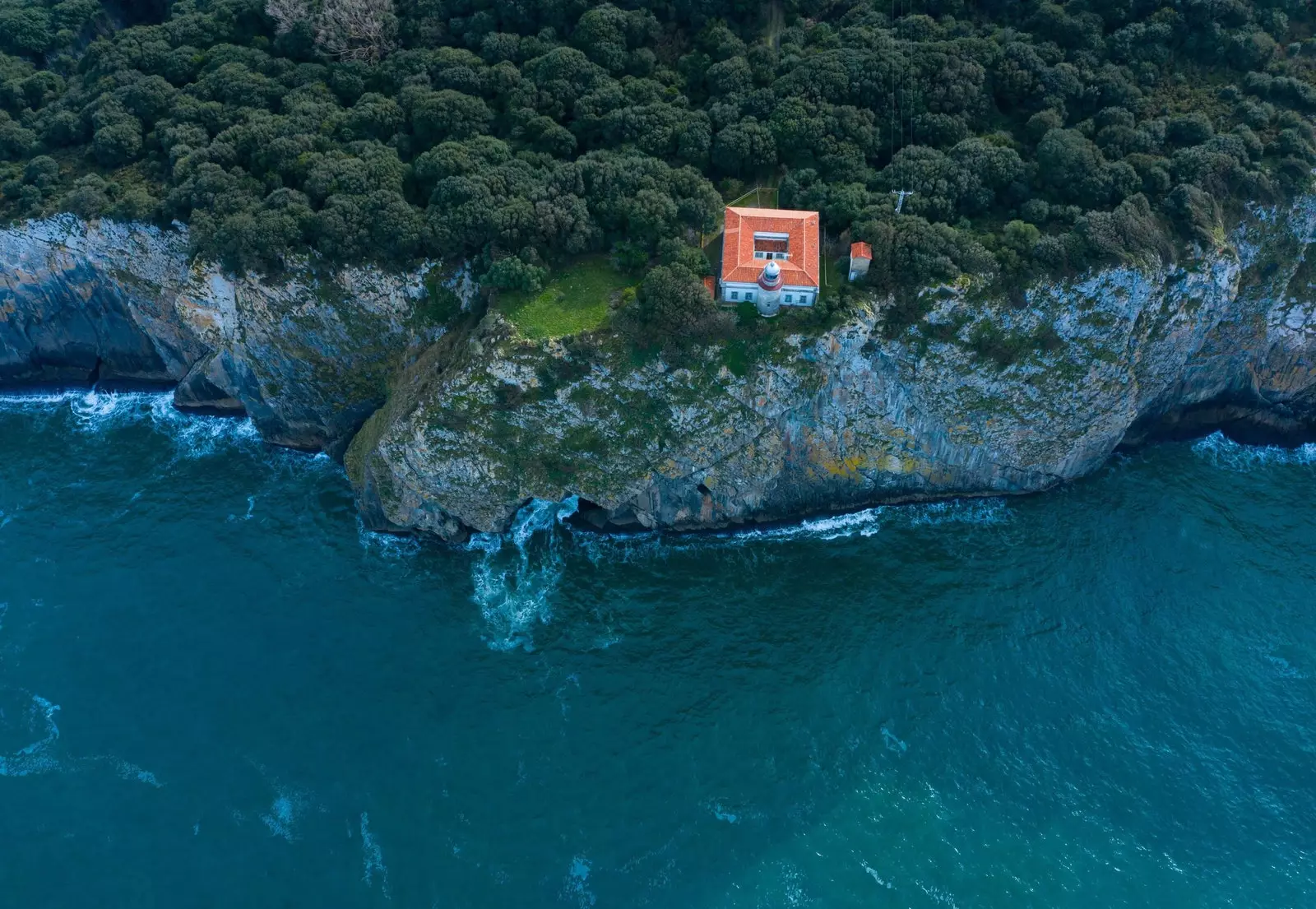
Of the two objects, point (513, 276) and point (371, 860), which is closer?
point (371, 860)

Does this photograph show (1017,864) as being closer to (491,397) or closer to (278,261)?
(491,397)

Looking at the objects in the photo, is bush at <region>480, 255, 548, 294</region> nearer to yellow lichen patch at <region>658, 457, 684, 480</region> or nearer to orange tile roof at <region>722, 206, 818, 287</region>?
orange tile roof at <region>722, 206, 818, 287</region>

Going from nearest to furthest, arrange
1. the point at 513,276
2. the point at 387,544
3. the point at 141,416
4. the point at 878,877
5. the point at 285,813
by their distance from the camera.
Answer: the point at 878,877, the point at 285,813, the point at 513,276, the point at 387,544, the point at 141,416

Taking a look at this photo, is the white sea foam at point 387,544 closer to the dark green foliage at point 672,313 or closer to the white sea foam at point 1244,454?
the dark green foliage at point 672,313

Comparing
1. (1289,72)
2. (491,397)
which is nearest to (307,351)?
(491,397)

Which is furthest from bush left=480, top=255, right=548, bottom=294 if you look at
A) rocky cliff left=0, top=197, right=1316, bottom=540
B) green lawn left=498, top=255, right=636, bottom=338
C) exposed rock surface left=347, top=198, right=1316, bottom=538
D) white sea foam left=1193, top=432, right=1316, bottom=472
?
white sea foam left=1193, top=432, right=1316, bottom=472

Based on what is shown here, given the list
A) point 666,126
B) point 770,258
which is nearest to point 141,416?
point 666,126

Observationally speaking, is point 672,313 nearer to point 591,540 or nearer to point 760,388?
point 760,388
